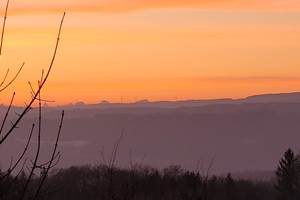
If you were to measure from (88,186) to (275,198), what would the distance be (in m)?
28.8

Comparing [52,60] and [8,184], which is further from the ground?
[52,60]

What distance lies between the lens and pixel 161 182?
66.9 m

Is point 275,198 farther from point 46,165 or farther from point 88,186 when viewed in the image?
point 46,165

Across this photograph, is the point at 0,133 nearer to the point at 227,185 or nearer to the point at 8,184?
the point at 8,184

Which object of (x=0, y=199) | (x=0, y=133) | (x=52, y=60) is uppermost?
(x=52, y=60)

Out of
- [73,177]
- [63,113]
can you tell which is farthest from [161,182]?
[63,113]

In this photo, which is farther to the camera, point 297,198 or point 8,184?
point 297,198

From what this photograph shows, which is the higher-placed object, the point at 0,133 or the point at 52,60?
the point at 52,60

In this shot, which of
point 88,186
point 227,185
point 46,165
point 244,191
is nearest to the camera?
point 46,165

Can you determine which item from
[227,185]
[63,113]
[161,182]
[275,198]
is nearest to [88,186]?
[161,182]

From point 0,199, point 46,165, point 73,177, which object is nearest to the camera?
point 0,199

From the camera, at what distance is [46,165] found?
4.94 metres

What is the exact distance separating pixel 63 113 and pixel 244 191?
94800 millimetres

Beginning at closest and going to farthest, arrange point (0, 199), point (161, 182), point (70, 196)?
point (0, 199)
point (70, 196)
point (161, 182)
